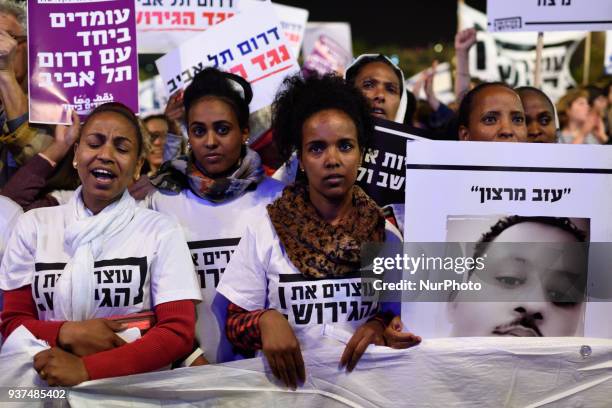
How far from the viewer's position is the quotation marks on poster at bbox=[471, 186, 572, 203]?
247 cm

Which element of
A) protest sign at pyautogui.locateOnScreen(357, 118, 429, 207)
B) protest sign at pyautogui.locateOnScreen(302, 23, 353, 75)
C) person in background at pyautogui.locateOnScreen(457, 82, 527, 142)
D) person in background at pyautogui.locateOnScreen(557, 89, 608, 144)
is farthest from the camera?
person in background at pyautogui.locateOnScreen(557, 89, 608, 144)

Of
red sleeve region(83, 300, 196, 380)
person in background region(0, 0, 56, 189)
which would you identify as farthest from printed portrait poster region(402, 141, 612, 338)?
person in background region(0, 0, 56, 189)

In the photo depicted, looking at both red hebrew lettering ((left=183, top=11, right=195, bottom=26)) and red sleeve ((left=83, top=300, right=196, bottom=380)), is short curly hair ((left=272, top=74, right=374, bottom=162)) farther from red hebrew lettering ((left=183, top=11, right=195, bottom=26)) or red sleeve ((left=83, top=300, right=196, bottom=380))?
red hebrew lettering ((left=183, top=11, right=195, bottom=26))

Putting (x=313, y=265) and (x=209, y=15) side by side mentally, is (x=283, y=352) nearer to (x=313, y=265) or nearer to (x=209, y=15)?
(x=313, y=265)

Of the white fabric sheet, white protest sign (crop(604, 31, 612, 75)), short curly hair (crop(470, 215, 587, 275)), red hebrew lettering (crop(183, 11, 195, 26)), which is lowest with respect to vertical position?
the white fabric sheet

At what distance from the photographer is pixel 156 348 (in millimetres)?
2439

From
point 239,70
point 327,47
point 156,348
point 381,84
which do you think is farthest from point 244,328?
point 327,47

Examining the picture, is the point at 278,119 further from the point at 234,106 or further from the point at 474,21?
the point at 474,21

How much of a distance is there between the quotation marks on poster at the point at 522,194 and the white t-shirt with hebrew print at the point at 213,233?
884mm

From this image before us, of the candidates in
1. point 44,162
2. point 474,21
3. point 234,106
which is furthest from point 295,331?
point 474,21

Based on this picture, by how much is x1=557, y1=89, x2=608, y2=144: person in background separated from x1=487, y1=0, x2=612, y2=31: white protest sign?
122 inches

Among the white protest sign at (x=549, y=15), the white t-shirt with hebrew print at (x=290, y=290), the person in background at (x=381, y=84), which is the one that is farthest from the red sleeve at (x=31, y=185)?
the white protest sign at (x=549, y=15)

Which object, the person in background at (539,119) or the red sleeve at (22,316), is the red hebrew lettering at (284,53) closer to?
the person in background at (539,119)

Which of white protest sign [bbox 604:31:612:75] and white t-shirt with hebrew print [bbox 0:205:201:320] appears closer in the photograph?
white t-shirt with hebrew print [bbox 0:205:201:320]
